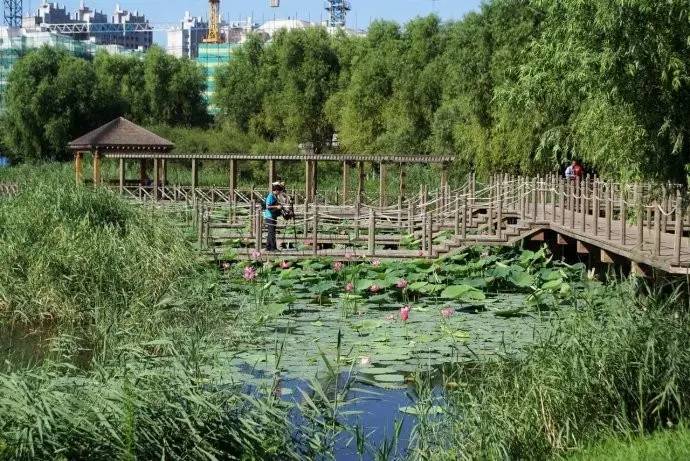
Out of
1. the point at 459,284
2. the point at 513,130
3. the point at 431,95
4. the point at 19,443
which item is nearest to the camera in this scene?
the point at 19,443

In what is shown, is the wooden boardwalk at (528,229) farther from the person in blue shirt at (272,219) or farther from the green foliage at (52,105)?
the green foliage at (52,105)

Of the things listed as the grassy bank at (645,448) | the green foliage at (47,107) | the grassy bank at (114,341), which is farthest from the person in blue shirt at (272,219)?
the green foliage at (47,107)

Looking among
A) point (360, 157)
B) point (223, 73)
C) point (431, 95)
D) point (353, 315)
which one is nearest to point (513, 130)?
point (360, 157)

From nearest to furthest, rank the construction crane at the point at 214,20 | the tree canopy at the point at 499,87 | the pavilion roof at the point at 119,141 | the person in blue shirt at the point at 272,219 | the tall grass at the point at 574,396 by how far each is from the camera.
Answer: the tall grass at the point at 574,396
the tree canopy at the point at 499,87
the person in blue shirt at the point at 272,219
the pavilion roof at the point at 119,141
the construction crane at the point at 214,20

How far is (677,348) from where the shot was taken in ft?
27.5

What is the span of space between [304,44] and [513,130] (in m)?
28.5

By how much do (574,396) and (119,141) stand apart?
2905 cm

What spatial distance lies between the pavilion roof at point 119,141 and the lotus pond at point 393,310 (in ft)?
56.7

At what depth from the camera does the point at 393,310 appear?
15.0m

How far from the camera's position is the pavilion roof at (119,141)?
1403 inches

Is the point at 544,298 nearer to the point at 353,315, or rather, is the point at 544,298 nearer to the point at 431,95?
the point at 353,315

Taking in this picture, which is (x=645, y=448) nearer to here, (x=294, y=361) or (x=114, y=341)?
(x=114, y=341)

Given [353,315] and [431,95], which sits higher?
[431,95]

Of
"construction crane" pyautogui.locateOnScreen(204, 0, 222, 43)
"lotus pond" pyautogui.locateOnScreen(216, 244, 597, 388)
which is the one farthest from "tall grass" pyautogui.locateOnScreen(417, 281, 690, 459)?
"construction crane" pyautogui.locateOnScreen(204, 0, 222, 43)
